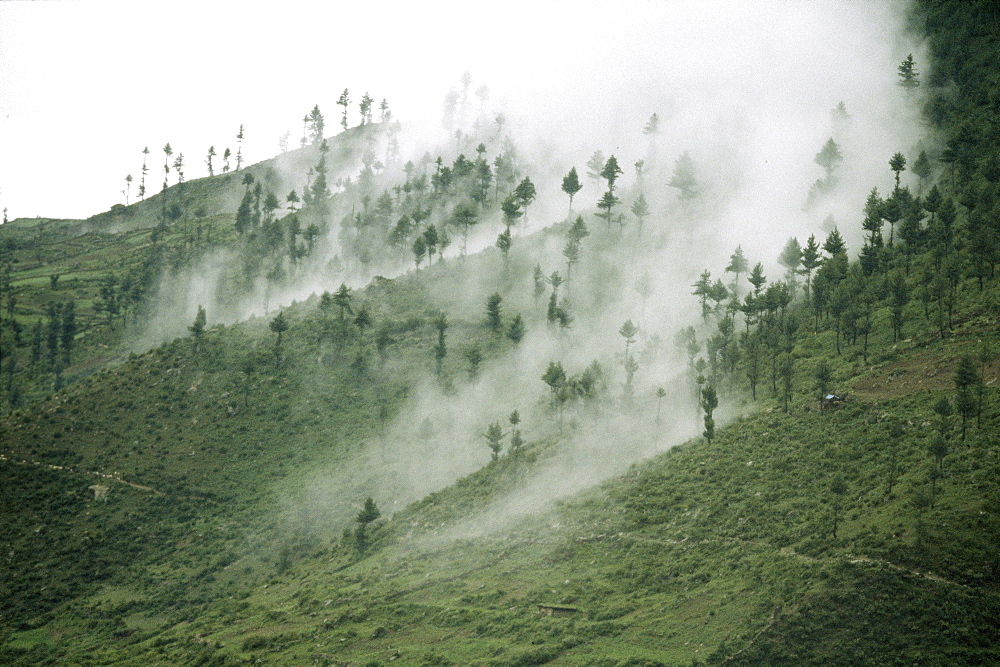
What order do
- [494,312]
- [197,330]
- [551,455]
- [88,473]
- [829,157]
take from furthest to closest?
1. [829,157]
2. [494,312]
3. [197,330]
4. [88,473]
5. [551,455]

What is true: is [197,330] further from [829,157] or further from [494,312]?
[829,157]

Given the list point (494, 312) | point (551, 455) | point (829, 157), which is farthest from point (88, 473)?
point (829, 157)

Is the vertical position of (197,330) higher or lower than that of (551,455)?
higher

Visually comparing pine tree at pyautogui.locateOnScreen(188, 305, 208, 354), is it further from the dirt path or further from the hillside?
the dirt path

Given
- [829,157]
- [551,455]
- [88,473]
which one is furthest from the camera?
[829,157]

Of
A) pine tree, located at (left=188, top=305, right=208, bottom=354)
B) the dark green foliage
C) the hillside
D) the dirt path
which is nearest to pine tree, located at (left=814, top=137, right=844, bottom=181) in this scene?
the hillside

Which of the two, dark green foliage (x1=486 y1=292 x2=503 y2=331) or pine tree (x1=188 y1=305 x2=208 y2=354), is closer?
pine tree (x1=188 y1=305 x2=208 y2=354)

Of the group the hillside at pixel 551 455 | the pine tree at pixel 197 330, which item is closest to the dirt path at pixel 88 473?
the hillside at pixel 551 455

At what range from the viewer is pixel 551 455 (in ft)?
311

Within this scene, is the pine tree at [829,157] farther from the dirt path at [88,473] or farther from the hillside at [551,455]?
the dirt path at [88,473]

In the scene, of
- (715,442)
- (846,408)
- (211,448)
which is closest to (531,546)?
(715,442)

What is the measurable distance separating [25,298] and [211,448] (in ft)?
392

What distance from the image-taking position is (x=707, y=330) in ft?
404

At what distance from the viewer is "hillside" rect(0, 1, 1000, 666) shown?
54312mm
